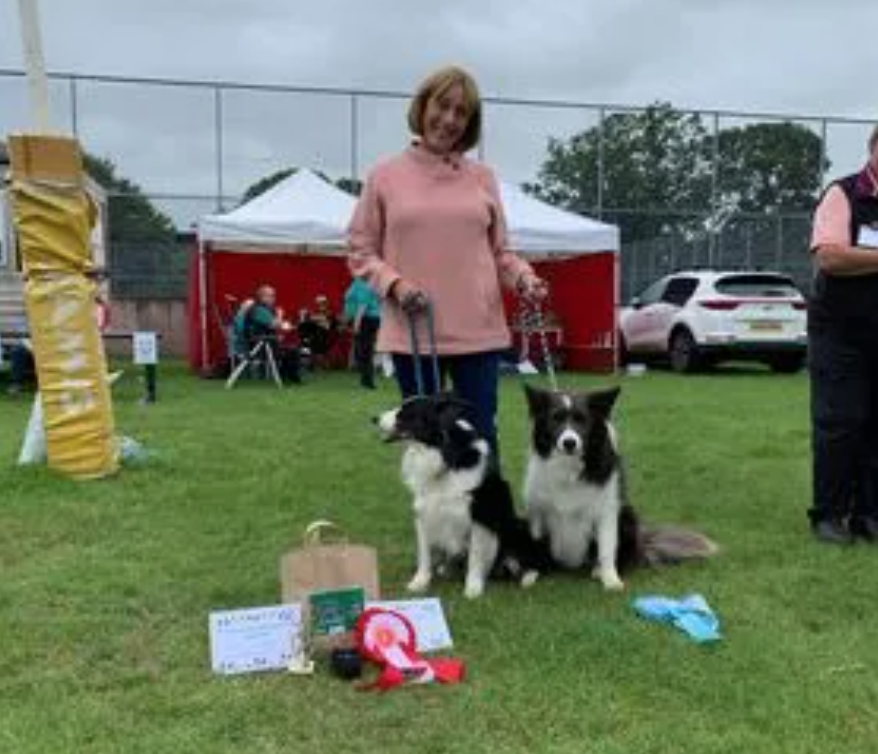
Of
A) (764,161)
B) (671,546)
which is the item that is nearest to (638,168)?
(764,161)

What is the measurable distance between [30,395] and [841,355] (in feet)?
36.8

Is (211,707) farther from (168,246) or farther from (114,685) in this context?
(168,246)

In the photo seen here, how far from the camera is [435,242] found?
202 inches

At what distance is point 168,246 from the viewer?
24.0 m

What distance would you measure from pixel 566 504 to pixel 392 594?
0.79 metres

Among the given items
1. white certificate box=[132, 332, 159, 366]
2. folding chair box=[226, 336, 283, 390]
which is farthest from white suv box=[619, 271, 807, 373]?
white certificate box=[132, 332, 159, 366]

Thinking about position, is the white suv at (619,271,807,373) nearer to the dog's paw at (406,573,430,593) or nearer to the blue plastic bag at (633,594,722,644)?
the dog's paw at (406,573,430,593)

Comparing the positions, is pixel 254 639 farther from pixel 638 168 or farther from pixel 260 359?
pixel 638 168

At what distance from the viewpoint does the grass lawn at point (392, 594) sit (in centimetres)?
363

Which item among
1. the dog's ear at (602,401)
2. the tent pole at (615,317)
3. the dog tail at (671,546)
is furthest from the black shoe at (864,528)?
the tent pole at (615,317)

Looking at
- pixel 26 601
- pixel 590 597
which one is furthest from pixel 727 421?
pixel 26 601

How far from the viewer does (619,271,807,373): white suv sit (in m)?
18.5

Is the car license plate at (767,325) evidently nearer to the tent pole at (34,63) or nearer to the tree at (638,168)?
the tree at (638,168)

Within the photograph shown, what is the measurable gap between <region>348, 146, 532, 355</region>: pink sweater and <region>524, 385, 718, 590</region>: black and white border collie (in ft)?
1.35
